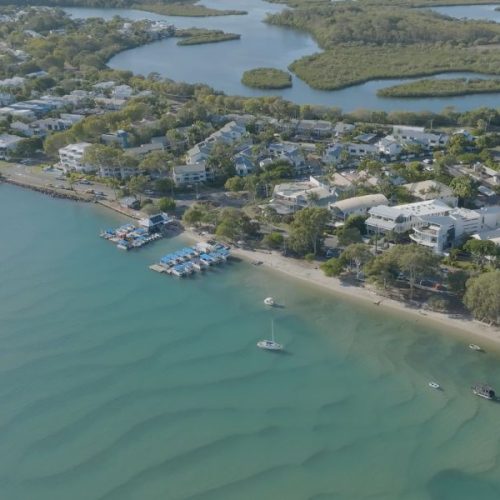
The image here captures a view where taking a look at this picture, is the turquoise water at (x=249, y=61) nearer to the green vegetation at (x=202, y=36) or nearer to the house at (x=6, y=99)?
the green vegetation at (x=202, y=36)

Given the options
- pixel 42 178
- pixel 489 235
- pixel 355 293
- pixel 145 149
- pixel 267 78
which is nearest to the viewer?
pixel 355 293

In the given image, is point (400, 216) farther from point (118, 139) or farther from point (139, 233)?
point (118, 139)

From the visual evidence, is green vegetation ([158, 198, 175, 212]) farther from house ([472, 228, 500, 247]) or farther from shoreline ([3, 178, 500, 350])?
house ([472, 228, 500, 247])

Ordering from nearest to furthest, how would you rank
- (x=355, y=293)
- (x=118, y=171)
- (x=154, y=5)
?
(x=355, y=293) < (x=118, y=171) < (x=154, y=5)

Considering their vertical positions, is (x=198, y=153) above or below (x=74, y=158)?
above

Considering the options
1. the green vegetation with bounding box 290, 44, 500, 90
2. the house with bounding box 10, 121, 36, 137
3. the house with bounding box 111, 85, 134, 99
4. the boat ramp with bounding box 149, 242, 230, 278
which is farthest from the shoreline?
the green vegetation with bounding box 290, 44, 500, 90

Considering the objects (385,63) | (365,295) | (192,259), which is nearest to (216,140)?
(192,259)

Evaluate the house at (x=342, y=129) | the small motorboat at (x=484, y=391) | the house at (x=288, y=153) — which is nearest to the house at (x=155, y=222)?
the house at (x=288, y=153)
